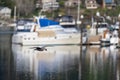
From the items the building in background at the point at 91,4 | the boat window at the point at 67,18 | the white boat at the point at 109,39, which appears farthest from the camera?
the building in background at the point at 91,4

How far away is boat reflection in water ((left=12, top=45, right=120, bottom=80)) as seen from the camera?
119 feet

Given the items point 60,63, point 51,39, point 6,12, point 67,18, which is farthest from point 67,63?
point 6,12

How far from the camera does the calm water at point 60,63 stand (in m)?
36.1

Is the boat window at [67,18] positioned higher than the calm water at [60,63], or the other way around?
the boat window at [67,18]

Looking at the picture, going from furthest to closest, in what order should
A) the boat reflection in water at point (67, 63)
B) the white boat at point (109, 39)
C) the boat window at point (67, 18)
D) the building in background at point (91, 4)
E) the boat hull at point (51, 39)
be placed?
the building in background at point (91, 4)
the boat window at point (67, 18)
the white boat at point (109, 39)
the boat hull at point (51, 39)
the boat reflection in water at point (67, 63)

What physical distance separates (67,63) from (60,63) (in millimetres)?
495

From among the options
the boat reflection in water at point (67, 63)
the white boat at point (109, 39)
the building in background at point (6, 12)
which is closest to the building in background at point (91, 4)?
the building in background at point (6, 12)

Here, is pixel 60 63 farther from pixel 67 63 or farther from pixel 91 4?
pixel 91 4

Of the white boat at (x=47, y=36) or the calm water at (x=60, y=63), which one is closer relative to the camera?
the calm water at (x=60, y=63)

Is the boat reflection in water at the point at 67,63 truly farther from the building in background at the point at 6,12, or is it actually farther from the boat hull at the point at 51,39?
the building in background at the point at 6,12

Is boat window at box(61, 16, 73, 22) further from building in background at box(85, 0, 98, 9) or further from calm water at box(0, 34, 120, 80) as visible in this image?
calm water at box(0, 34, 120, 80)

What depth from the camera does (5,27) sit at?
4058 inches

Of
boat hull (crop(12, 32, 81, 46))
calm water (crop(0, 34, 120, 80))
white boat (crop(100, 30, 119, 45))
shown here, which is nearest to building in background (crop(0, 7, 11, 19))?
white boat (crop(100, 30, 119, 45))

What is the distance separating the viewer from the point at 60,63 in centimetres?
4269
